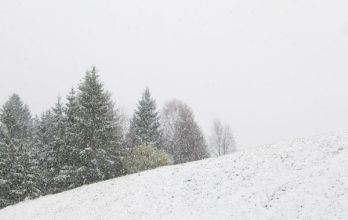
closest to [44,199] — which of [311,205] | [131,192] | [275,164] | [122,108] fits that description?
[131,192]

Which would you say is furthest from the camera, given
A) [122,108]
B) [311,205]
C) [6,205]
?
[122,108]

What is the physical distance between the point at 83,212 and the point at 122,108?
183 ft

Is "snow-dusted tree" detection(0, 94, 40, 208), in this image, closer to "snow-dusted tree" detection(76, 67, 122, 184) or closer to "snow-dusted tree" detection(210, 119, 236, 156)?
"snow-dusted tree" detection(76, 67, 122, 184)

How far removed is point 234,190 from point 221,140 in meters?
55.1

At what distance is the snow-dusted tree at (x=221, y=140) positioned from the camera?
258ft

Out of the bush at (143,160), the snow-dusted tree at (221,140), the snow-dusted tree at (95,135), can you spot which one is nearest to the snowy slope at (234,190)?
the snow-dusted tree at (95,135)

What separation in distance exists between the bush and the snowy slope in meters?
7.98

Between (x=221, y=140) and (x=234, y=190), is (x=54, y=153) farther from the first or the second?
(x=221, y=140)

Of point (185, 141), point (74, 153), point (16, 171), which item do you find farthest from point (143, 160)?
point (185, 141)

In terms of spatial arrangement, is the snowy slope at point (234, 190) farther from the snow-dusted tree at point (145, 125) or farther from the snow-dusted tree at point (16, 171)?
the snow-dusted tree at point (145, 125)

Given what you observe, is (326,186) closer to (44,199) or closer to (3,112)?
(44,199)

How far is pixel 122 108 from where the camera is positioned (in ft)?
276

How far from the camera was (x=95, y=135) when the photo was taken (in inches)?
1652

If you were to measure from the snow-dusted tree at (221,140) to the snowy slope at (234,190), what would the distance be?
1825 inches
